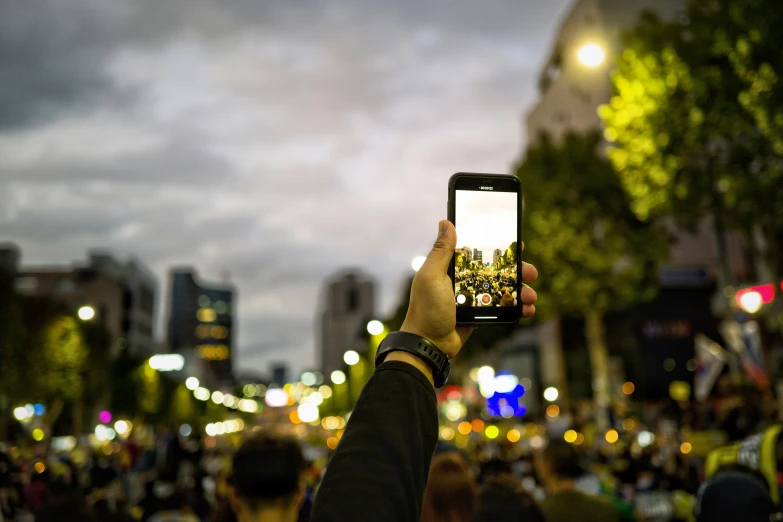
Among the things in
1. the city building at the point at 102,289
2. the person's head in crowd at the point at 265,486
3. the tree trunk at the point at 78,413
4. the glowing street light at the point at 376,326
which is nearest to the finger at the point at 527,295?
the person's head in crowd at the point at 265,486

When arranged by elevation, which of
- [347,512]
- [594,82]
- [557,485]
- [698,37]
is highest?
[594,82]

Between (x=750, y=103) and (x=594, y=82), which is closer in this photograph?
(x=750, y=103)

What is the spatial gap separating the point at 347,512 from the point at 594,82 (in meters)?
53.4

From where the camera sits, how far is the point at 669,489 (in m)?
11.2

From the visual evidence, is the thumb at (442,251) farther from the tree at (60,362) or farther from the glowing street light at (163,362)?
the glowing street light at (163,362)

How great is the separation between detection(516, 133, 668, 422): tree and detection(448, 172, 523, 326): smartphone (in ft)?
105

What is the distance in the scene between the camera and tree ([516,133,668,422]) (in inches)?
1341

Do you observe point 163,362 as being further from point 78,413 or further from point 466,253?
point 466,253

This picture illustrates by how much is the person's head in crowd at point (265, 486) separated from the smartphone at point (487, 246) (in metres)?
1.50

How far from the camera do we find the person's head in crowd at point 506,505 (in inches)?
169

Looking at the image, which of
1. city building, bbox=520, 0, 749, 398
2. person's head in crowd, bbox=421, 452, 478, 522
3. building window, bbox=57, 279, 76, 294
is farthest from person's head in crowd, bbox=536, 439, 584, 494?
building window, bbox=57, 279, 76, 294

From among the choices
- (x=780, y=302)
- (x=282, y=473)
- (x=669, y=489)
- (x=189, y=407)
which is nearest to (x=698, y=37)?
(x=669, y=489)

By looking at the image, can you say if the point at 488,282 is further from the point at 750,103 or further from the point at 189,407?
the point at 189,407

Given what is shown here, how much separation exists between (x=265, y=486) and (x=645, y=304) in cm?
4667
